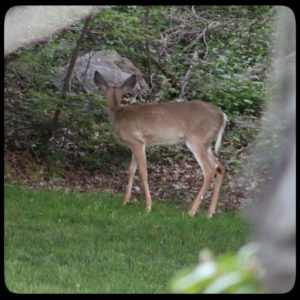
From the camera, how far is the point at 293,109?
2.08 meters

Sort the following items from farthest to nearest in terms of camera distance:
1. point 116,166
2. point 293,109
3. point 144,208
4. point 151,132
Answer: point 116,166 → point 151,132 → point 144,208 → point 293,109

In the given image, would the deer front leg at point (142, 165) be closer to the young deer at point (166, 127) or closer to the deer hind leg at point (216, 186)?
the young deer at point (166, 127)

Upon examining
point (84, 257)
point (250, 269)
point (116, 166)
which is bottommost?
point (116, 166)

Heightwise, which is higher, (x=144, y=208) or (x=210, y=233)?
(x=210, y=233)

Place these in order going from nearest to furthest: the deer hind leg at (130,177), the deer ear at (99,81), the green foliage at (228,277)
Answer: the green foliage at (228,277), the deer hind leg at (130,177), the deer ear at (99,81)

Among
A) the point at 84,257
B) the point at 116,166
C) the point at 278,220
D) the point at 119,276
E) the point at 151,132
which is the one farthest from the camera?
the point at 116,166

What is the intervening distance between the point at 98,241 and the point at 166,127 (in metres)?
2.56

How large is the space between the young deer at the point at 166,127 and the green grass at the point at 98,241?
1.92ft

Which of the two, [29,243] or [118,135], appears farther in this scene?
[118,135]

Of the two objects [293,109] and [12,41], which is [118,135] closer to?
[12,41]

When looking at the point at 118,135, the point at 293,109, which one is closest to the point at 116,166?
the point at 118,135

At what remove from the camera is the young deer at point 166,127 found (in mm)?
9250

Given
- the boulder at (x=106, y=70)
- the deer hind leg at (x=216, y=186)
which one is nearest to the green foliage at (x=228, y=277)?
the deer hind leg at (x=216, y=186)

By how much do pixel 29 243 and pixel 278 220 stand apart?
537cm
